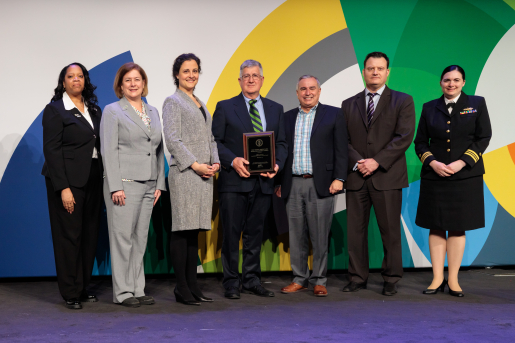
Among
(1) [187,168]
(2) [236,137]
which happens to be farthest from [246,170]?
(1) [187,168]

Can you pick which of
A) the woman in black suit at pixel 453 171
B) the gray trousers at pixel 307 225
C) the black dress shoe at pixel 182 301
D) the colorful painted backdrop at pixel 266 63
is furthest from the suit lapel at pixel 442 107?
the black dress shoe at pixel 182 301

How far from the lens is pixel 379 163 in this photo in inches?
143

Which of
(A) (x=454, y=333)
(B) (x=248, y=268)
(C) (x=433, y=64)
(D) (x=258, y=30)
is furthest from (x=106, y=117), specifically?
(C) (x=433, y=64)

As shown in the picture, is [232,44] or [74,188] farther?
[232,44]

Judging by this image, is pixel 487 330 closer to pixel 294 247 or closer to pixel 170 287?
pixel 294 247

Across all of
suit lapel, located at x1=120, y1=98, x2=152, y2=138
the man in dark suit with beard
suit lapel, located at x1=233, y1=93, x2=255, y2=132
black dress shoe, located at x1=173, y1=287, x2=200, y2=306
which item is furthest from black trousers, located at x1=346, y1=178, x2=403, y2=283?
suit lapel, located at x1=120, y1=98, x2=152, y2=138

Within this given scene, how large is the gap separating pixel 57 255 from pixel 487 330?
9.64 feet

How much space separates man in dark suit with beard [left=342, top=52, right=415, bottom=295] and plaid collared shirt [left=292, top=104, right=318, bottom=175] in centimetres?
36

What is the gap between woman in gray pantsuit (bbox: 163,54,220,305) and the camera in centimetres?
329

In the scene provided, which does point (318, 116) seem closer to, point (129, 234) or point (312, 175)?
point (312, 175)

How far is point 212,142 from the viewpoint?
11.5ft

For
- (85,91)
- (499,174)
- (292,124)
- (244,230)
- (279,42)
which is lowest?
(244,230)

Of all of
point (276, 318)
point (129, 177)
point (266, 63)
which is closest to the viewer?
point (276, 318)

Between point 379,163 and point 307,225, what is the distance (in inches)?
30.4
